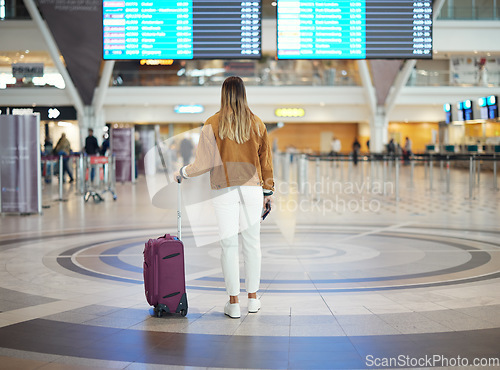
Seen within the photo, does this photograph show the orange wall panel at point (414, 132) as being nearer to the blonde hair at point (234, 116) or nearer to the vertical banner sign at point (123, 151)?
the vertical banner sign at point (123, 151)

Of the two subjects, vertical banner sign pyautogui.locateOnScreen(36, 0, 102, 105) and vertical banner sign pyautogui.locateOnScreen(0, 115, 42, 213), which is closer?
vertical banner sign pyautogui.locateOnScreen(0, 115, 42, 213)

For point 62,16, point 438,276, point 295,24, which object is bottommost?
point 438,276

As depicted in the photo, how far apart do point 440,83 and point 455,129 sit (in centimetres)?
308

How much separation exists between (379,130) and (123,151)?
17.0 metres

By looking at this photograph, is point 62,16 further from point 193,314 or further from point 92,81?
point 193,314

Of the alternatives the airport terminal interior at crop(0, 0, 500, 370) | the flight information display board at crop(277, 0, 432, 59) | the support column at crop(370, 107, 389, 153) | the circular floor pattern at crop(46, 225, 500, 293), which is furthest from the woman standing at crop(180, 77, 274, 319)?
the support column at crop(370, 107, 389, 153)

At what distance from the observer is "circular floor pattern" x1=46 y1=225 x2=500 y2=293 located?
6.39 metres

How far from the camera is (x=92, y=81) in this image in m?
30.4

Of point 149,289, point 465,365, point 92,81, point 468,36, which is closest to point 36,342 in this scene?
point 149,289

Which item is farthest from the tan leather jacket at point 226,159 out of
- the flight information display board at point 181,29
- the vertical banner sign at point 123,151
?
the vertical banner sign at point 123,151

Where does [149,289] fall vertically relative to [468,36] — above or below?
below

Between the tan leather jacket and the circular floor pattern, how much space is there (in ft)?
4.52

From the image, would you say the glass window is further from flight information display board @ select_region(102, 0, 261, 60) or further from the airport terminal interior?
flight information display board @ select_region(102, 0, 261, 60)

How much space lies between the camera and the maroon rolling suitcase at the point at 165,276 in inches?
197
